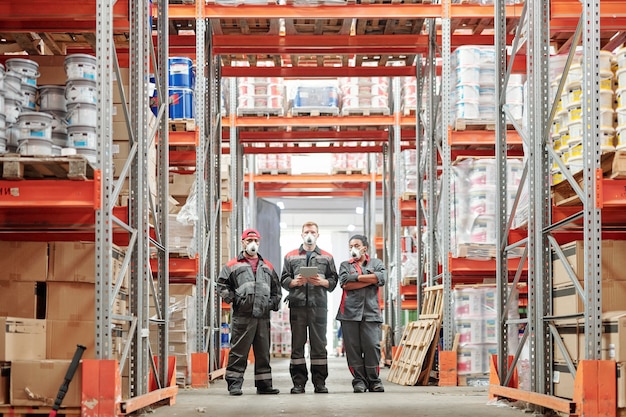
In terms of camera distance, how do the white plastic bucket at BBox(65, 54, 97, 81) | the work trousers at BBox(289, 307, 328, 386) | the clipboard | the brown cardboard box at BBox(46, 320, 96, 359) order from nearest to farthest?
the brown cardboard box at BBox(46, 320, 96, 359) < the white plastic bucket at BBox(65, 54, 97, 81) < the clipboard < the work trousers at BBox(289, 307, 328, 386)

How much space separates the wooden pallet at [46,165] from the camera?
23.2 feet

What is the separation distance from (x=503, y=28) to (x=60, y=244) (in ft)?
15.8

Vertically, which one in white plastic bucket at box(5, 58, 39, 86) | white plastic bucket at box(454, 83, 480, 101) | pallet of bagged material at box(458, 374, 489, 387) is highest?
white plastic bucket at box(454, 83, 480, 101)

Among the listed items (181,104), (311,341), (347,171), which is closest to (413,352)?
(311,341)

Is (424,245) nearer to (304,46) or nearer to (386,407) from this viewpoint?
(304,46)

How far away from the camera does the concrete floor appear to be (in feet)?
28.1

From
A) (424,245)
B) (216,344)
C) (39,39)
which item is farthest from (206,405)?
(424,245)

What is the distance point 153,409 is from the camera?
29.9 feet

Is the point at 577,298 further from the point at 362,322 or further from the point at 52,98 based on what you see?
the point at 52,98

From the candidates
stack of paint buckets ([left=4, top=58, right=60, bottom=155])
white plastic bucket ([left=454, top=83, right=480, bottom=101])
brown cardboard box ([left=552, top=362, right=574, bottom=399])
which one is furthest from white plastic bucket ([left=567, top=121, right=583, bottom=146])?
white plastic bucket ([left=454, top=83, right=480, bottom=101])

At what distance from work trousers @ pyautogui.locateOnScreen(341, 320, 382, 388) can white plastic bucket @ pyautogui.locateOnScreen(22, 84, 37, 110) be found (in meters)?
4.92

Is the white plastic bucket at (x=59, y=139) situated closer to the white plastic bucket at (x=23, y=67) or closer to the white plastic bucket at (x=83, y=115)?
the white plastic bucket at (x=83, y=115)

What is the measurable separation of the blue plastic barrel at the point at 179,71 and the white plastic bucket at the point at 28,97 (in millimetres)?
5805

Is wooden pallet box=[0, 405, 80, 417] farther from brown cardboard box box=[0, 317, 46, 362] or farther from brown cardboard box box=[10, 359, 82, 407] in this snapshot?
brown cardboard box box=[0, 317, 46, 362]
